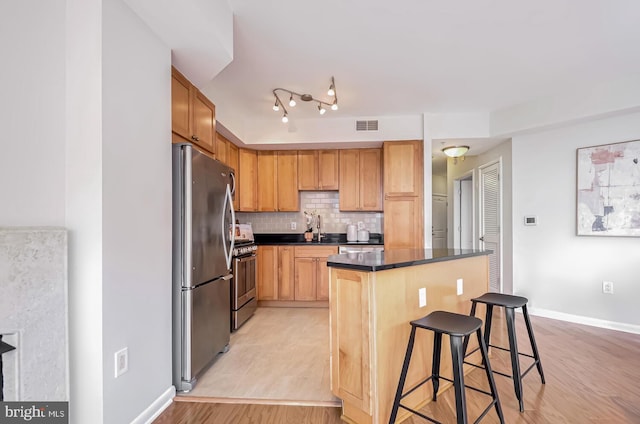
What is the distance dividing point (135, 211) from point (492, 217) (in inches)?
187

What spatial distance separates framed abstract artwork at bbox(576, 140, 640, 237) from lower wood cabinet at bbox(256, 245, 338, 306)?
2956mm

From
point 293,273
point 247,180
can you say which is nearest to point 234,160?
point 247,180

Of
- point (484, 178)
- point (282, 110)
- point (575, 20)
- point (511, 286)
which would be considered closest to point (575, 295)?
point (511, 286)

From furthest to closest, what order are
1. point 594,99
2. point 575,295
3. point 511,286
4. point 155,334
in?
point 511,286 → point 575,295 → point 594,99 → point 155,334

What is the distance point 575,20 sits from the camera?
7.61 feet

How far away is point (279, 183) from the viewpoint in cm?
487

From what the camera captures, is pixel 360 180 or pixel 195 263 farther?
pixel 360 180

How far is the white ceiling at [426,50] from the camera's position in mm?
2201

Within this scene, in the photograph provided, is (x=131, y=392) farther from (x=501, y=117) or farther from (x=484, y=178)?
(x=484, y=178)

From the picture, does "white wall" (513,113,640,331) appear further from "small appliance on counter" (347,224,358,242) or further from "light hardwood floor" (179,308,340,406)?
"light hardwood floor" (179,308,340,406)

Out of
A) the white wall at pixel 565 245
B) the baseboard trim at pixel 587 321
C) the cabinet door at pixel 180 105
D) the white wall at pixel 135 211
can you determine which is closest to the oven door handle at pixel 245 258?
the white wall at pixel 135 211

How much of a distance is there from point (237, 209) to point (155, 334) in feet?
8.76

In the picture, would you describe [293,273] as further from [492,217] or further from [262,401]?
[492,217]

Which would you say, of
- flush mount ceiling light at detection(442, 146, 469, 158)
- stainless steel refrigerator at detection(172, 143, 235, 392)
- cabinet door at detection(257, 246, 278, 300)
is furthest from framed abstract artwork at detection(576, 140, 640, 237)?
stainless steel refrigerator at detection(172, 143, 235, 392)
